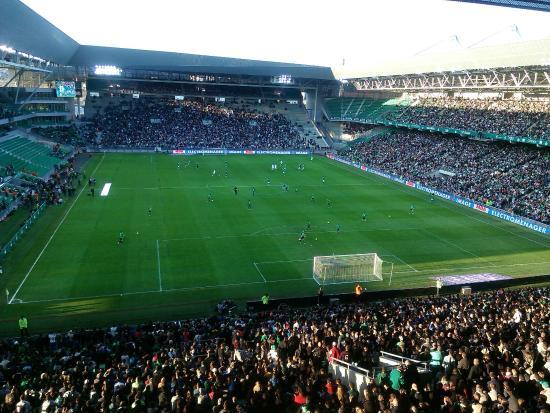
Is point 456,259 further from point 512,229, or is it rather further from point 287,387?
point 287,387

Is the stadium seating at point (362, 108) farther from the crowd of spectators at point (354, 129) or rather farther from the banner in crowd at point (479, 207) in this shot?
the banner in crowd at point (479, 207)

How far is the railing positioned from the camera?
3144 cm

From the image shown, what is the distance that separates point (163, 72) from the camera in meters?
93.9

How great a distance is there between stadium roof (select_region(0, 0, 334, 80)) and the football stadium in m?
0.44

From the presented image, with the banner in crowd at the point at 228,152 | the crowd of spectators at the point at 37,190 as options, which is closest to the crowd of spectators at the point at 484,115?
the banner in crowd at the point at 228,152

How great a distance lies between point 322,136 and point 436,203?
5236cm

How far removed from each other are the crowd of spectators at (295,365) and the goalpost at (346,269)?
27.5 ft

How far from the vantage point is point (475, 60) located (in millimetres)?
56594

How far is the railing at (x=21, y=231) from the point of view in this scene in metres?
31.4

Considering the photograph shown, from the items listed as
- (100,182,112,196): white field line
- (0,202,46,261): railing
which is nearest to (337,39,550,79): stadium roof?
(100,182,112,196): white field line

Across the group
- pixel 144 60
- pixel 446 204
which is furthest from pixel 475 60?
pixel 144 60

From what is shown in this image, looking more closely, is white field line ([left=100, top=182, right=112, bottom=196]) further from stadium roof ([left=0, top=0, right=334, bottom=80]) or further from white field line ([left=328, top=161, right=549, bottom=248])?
white field line ([left=328, top=161, right=549, bottom=248])

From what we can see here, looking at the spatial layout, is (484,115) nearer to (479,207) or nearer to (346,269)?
(479,207)

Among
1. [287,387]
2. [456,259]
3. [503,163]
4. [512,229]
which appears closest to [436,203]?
[512,229]
